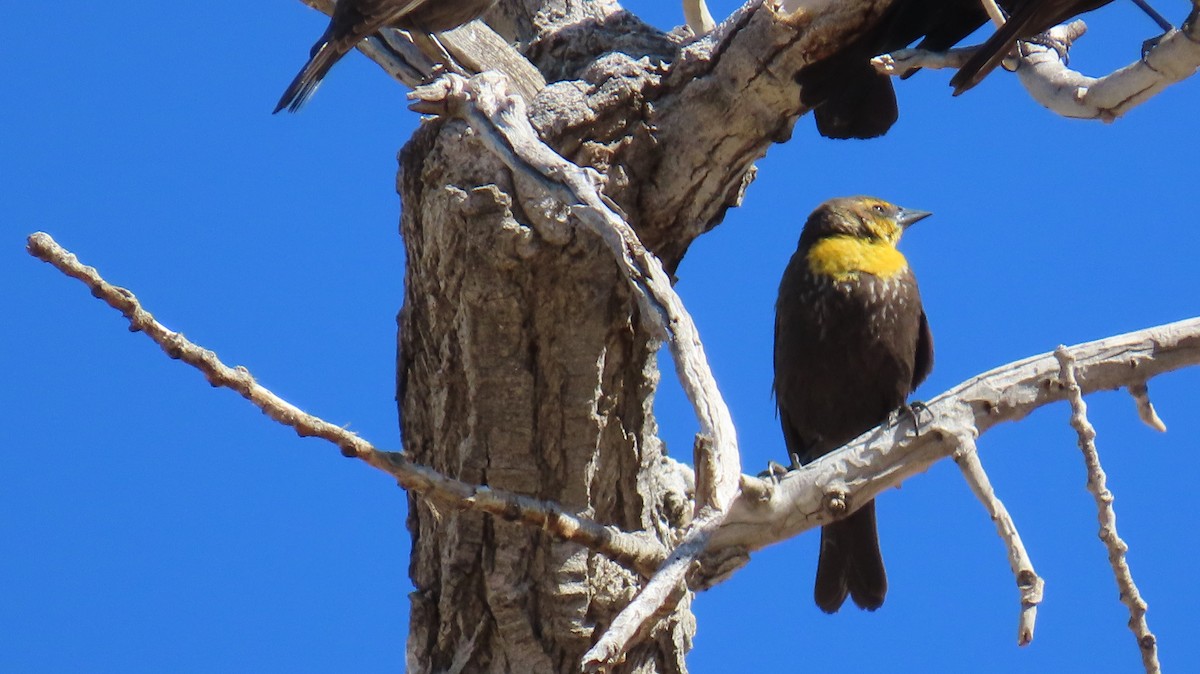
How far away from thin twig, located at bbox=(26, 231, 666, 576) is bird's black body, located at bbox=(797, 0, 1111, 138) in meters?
1.28

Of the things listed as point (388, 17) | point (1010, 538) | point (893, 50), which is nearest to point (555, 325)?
point (893, 50)

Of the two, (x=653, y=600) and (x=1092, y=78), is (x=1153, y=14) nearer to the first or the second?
(x=1092, y=78)

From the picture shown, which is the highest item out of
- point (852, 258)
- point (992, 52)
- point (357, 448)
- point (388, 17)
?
point (388, 17)

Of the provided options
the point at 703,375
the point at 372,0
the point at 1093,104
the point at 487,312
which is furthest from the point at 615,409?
the point at 372,0

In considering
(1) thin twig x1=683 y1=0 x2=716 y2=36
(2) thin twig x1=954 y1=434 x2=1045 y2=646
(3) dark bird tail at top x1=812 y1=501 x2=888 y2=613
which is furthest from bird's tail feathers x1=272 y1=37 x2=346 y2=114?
(2) thin twig x1=954 y1=434 x2=1045 y2=646

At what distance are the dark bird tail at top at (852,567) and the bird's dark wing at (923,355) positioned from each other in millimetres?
461

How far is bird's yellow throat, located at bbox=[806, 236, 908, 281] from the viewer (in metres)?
4.29

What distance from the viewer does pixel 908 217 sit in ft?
A: 15.2

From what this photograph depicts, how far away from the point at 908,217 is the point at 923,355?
506 millimetres

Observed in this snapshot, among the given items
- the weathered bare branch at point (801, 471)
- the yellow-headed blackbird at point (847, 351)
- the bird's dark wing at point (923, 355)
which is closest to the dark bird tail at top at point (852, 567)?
the yellow-headed blackbird at point (847, 351)

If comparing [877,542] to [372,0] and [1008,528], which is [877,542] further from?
[372,0]

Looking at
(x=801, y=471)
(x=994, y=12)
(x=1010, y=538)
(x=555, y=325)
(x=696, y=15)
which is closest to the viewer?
(x=1010, y=538)

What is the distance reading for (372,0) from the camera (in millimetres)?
4211

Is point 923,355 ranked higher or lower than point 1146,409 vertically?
higher
